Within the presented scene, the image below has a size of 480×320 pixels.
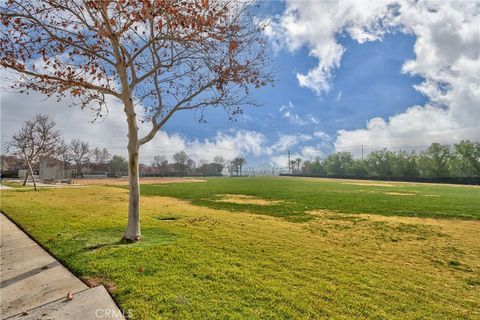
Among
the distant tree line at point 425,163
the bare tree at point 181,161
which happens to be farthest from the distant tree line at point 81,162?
the distant tree line at point 425,163

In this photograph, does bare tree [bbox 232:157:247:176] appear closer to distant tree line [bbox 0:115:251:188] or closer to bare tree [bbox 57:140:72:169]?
distant tree line [bbox 0:115:251:188]

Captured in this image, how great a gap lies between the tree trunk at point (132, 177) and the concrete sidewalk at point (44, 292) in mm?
1601

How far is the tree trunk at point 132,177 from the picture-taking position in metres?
6.32

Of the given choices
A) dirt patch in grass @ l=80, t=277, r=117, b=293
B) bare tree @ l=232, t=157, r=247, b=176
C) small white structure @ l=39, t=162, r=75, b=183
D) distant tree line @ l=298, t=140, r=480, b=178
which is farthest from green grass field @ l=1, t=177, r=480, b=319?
bare tree @ l=232, t=157, r=247, b=176

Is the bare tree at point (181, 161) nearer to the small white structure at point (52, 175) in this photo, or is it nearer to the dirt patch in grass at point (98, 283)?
the small white structure at point (52, 175)

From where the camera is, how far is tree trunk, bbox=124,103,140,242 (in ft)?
20.7

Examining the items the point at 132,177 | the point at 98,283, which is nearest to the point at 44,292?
the point at 98,283

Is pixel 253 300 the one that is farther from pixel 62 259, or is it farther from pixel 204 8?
pixel 204 8

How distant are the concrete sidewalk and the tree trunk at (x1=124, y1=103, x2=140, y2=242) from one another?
1.60m

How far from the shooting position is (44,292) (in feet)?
12.3

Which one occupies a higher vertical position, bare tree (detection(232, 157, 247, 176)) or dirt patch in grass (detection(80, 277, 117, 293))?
bare tree (detection(232, 157, 247, 176))

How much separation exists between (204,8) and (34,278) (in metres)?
5.80

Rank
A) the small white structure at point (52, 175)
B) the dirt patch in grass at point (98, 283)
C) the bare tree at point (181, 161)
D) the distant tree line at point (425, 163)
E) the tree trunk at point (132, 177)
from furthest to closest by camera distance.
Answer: the bare tree at point (181, 161), the distant tree line at point (425, 163), the small white structure at point (52, 175), the tree trunk at point (132, 177), the dirt patch in grass at point (98, 283)

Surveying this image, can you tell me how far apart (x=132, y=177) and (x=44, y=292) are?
298 centimetres
